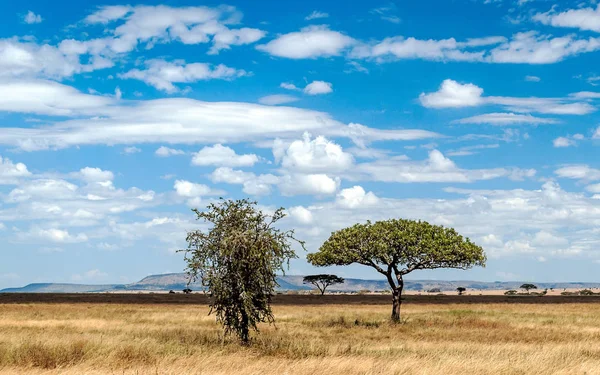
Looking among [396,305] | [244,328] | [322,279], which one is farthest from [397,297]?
[322,279]

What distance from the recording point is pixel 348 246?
1741 inches

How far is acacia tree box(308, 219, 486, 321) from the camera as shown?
42.7 metres

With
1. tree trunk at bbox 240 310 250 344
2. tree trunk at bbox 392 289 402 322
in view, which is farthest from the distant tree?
tree trunk at bbox 240 310 250 344

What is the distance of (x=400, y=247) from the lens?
43375mm

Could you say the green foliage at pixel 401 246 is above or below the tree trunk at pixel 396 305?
above

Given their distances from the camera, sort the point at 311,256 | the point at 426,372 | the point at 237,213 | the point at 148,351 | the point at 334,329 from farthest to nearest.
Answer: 1. the point at 311,256
2. the point at 334,329
3. the point at 237,213
4. the point at 148,351
5. the point at 426,372

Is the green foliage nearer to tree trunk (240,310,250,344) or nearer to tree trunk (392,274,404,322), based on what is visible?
tree trunk (392,274,404,322)

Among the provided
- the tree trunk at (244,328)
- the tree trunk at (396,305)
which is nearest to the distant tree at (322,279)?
the tree trunk at (396,305)

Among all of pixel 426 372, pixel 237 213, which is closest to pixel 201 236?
pixel 237 213

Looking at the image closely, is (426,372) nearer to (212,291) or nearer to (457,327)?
(212,291)

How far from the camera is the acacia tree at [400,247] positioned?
4268 centimetres

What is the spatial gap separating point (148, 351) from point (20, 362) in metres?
3.84

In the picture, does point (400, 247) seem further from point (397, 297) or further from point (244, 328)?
point (244, 328)

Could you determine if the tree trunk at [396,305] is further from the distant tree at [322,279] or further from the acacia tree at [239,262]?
the distant tree at [322,279]
